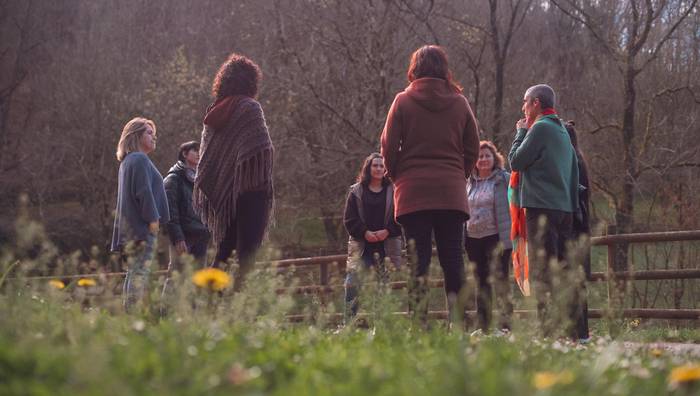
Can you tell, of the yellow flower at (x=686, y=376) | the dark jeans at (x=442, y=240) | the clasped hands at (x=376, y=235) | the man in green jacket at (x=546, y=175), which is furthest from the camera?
the clasped hands at (x=376, y=235)

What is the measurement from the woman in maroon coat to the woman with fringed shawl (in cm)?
94

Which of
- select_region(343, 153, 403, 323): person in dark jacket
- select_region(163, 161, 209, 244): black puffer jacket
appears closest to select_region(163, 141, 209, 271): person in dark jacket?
select_region(163, 161, 209, 244): black puffer jacket

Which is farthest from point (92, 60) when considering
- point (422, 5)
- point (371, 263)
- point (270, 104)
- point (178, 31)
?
point (371, 263)

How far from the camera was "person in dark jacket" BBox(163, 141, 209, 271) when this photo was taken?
975 cm

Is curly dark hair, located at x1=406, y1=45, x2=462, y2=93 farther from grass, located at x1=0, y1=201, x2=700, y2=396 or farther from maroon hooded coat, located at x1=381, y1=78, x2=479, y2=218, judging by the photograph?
grass, located at x1=0, y1=201, x2=700, y2=396

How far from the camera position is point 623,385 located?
3566 mm

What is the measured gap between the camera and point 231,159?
7836 mm

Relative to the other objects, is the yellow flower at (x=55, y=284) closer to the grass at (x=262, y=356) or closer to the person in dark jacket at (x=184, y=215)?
the grass at (x=262, y=356)

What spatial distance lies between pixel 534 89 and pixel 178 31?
30.2m

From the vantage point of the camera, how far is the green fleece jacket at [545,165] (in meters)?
8.42

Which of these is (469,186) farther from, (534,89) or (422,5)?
(422,5)

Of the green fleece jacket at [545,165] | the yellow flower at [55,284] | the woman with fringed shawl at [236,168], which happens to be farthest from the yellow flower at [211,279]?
the green fleece jacket at [545,165]

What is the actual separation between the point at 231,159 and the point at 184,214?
2.32m

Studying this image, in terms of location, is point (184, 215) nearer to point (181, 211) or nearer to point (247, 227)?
point (181, 211)
